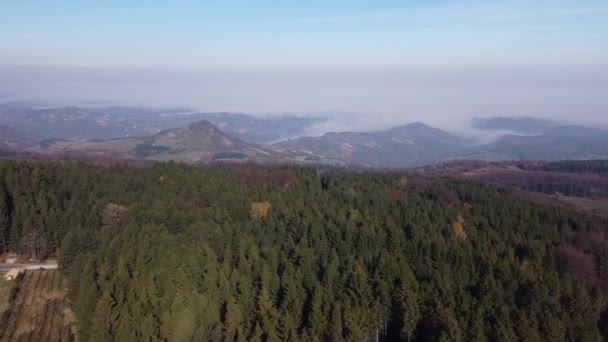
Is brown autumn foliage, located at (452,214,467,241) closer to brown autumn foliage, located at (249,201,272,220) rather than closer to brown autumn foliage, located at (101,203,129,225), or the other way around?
brown autumn foliage, located at (249,201,272,220)

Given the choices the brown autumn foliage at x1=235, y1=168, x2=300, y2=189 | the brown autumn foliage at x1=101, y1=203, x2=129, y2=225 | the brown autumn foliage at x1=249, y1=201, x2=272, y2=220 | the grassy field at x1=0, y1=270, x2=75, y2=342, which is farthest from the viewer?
the brown autumn foliage at x1=235, y1=168, x2=300, y2=189

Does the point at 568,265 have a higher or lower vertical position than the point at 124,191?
lower

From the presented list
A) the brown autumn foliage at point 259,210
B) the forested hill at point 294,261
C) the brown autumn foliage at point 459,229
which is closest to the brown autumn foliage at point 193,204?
the forested hill at point 294,261

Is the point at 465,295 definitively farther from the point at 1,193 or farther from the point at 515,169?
Answer: the point at 515,169

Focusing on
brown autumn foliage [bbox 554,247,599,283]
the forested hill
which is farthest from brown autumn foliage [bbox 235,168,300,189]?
brown autumn foliage [bbox 554,247,599,283]

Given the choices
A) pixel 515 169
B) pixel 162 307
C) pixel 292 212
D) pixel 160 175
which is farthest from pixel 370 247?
pixel 515 169

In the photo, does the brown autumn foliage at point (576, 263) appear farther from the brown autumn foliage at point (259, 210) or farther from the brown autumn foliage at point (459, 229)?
the brown autumn foliage at point (259, 210)
